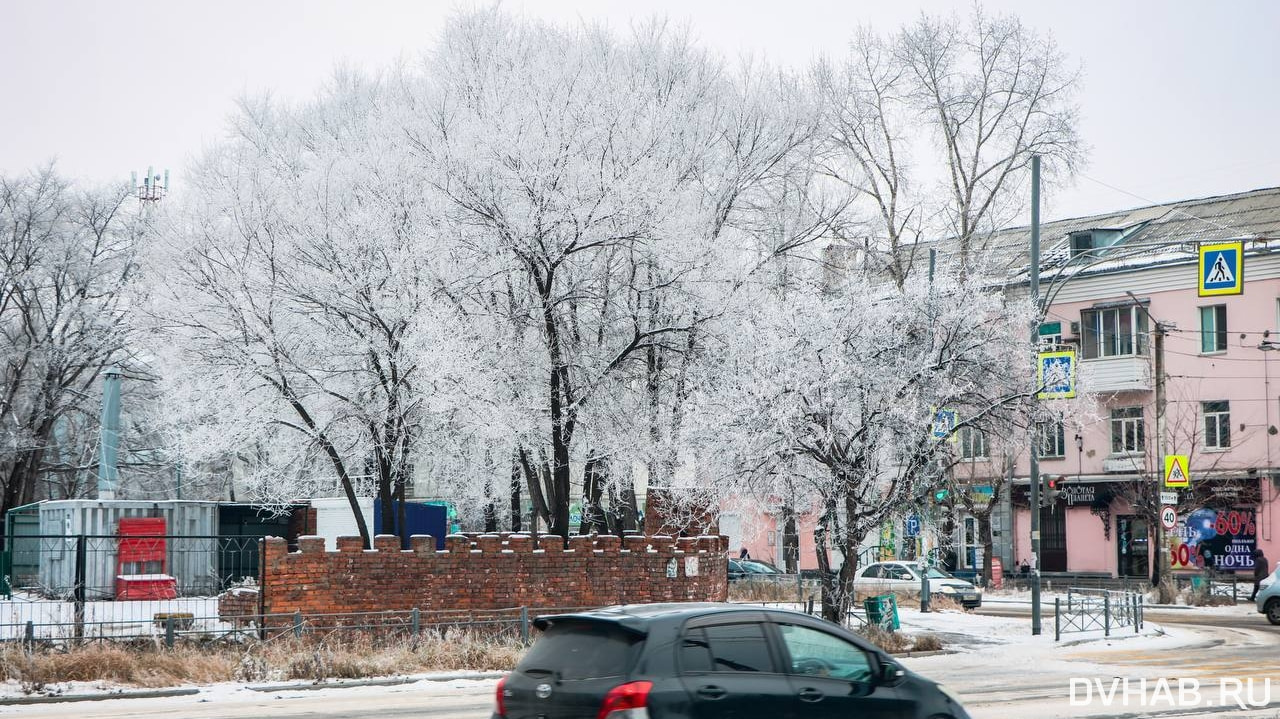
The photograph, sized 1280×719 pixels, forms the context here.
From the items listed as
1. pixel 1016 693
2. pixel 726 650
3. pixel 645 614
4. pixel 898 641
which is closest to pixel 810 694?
pixel 726 650

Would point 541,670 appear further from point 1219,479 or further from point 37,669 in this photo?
point 1219,479

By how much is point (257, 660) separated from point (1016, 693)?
399 inches

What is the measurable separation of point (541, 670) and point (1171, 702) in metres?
9.45

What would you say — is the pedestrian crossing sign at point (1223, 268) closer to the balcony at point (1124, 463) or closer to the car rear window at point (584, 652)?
the balcony at point (1124, 463)

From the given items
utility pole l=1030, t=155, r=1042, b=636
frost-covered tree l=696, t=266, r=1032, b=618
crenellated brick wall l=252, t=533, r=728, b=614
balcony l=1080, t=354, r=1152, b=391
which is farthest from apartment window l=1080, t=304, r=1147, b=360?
crenellated brick wall l=252, t=533, r=728, b=614

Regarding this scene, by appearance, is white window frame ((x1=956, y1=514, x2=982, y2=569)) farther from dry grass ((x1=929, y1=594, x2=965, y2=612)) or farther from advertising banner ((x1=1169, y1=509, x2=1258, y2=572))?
dry grass ((x1=929, y1=594, x2=965, y2=612))

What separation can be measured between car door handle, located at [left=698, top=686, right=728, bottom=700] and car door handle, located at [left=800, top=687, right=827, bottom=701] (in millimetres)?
740

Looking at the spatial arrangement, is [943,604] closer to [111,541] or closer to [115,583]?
[115,583]

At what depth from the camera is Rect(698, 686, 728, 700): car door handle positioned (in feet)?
29.3

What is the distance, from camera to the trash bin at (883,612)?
2455cm

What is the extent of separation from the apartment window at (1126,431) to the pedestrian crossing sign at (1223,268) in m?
20.2

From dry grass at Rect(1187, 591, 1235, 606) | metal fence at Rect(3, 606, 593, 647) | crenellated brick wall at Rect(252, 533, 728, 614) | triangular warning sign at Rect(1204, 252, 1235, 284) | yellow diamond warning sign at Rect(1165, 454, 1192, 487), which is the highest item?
triangular warning sign at Rect(1204, 252, 1235, 284)

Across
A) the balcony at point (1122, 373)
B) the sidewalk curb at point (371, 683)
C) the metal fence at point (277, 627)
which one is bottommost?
the sidewalk curb at point (371, 683)

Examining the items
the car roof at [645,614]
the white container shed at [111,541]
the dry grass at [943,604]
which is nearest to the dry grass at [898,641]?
the dry grass at [943,604]
